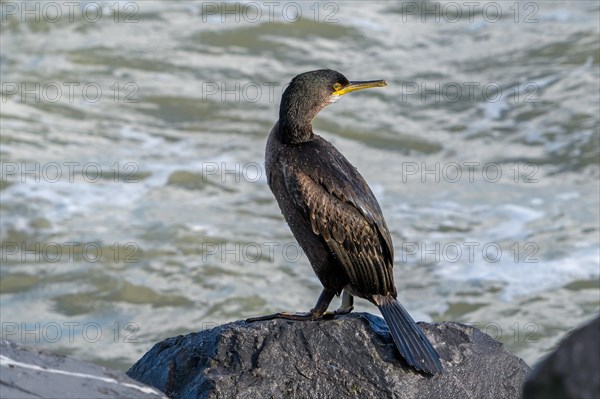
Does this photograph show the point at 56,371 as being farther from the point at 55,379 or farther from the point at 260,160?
the point at 260,160

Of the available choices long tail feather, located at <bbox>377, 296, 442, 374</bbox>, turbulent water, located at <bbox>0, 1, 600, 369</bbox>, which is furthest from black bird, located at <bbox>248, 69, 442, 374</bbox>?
turbulent water, located at <bbox>0, 1, 600, 369</bbox>

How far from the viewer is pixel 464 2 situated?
18.7 metres

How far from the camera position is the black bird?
6004 mm

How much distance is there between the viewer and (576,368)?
3.33 metres

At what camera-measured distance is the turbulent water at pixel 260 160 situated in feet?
36.1

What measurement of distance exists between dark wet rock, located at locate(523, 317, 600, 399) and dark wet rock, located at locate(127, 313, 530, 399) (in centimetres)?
213

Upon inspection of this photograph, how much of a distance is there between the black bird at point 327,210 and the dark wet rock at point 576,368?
251 cm

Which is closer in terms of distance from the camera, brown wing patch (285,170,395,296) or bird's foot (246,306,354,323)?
bird's foot (246,306,354,323)

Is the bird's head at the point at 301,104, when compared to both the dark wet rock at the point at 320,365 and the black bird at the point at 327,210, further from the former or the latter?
the dark wet rock at the point at 320,365

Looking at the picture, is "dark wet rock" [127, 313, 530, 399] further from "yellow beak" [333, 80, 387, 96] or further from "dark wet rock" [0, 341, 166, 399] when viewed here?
"yellow beak" [333, 80, 387, 96]

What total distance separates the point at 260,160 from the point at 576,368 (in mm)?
10466

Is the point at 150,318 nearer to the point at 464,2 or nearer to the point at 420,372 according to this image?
the point at 420,372

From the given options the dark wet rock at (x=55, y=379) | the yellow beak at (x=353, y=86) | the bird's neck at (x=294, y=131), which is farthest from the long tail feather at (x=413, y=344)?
the dark wet rock at (x=55, y=379)

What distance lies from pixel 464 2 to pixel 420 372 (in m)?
13.9
